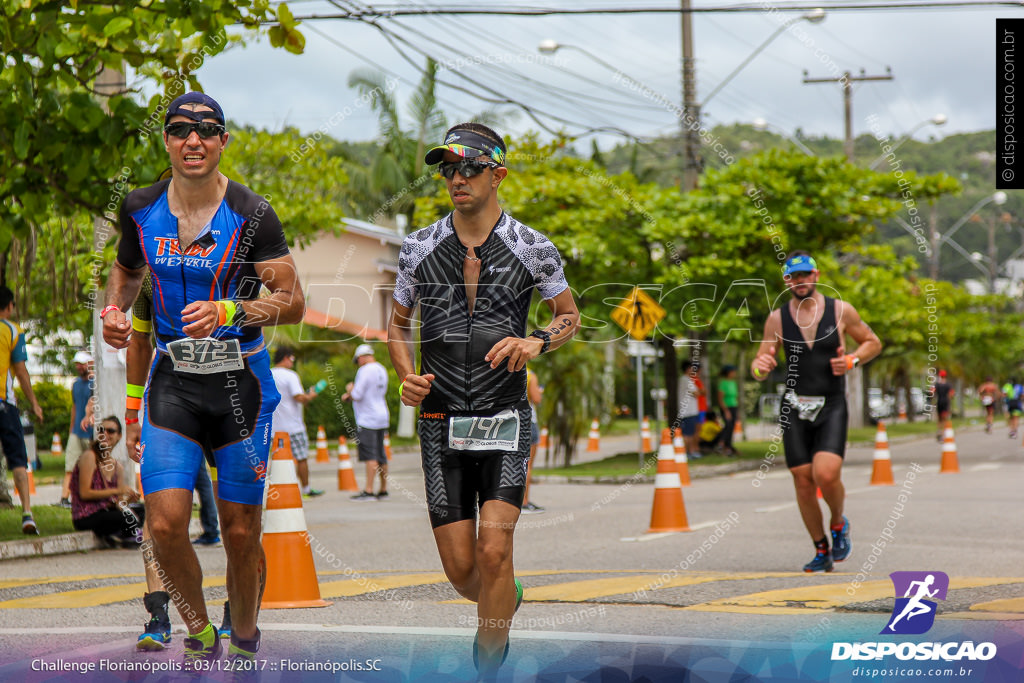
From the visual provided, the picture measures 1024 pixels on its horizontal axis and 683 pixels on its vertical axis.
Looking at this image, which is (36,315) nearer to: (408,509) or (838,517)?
(408,509)

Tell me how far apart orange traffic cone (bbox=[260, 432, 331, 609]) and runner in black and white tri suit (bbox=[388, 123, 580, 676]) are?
239 centimetres

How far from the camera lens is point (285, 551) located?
6723 millimetres

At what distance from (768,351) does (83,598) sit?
4.51m

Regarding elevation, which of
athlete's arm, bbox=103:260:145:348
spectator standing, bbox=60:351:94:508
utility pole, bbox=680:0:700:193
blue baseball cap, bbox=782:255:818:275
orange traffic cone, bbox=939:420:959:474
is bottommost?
orange traffic cone, bbox=939:420:959:474

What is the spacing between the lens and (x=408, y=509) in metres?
14.0

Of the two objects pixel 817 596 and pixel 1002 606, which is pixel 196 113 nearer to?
pixel 817 596

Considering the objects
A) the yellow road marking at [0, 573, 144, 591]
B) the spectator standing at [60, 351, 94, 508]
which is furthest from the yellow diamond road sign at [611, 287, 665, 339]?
the yellow road marking at [0, 573, 144, 591]

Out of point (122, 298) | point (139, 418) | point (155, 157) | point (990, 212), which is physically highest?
point (990, 212)

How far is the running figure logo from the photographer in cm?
550

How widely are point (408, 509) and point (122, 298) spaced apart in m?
9.59

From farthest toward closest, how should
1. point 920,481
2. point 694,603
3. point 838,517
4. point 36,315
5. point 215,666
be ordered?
1. point 36,315
2. point 920,481
3. point 838,517
4. point 694,603
5. point 215,666

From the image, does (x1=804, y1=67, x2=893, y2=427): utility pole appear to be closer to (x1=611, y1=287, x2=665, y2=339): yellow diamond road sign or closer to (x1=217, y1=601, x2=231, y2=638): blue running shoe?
(x1=611, y1=287, x2=665, y2=339): yellow diamond road sign

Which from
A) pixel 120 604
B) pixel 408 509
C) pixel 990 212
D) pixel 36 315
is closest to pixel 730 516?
pixel 408 509

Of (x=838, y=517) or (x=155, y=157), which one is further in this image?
(x=155, y=157)
